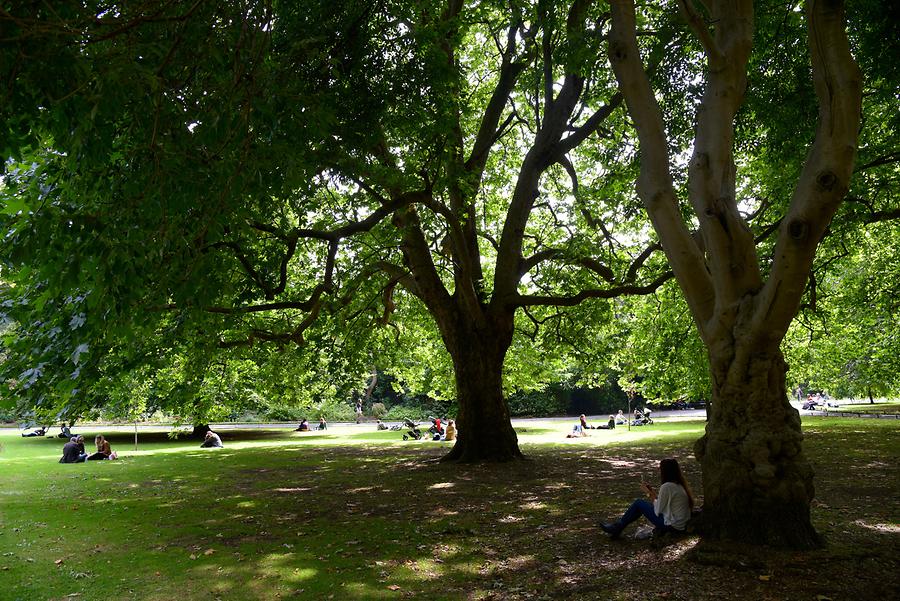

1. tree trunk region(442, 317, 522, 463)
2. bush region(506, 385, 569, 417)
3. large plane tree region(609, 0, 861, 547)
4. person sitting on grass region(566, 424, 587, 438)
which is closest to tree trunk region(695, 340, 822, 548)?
large plane tree region(609, 0, 861, 547)

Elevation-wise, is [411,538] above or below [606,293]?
below

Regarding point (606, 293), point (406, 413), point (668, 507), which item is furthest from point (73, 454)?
point (406, 413)

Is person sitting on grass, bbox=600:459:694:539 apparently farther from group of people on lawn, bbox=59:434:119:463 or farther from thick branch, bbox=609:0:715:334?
group of people on lawn, bbox=59:434:119:463

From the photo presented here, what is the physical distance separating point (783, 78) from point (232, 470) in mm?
16647

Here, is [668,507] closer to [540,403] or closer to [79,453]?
[79,453]

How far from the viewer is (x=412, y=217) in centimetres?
1508

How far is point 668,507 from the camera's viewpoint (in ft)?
23.3

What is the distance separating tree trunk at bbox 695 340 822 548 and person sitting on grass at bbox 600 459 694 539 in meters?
0.29

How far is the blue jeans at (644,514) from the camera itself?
709 centimetres

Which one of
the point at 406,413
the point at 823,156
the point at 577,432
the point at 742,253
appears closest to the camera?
the point at 823,156

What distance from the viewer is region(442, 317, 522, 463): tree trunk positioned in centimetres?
1591

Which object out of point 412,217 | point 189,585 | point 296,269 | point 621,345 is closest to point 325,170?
point 412,217

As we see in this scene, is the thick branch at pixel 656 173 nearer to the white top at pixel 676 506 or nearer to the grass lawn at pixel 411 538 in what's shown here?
the white top at pixel 676 506

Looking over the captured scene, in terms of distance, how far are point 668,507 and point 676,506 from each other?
0.09 m
